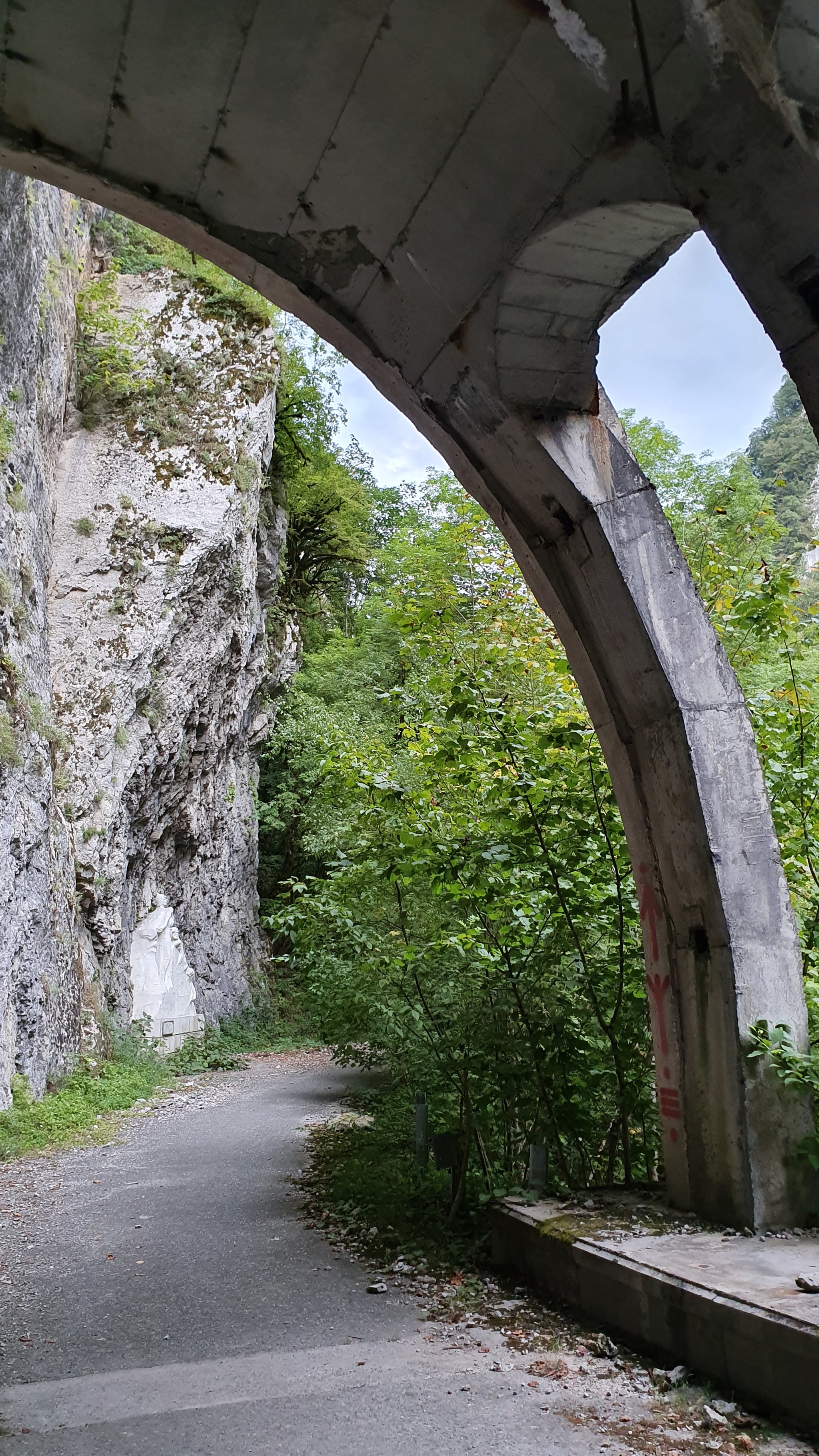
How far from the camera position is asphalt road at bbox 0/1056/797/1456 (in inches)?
122

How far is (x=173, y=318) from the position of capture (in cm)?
1739

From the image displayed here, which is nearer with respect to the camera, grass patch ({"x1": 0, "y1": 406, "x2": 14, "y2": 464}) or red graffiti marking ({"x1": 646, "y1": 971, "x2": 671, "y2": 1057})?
red graffiti marking ({"x1": 646, "y1": 971, "x2": 671, "y2": 1057})

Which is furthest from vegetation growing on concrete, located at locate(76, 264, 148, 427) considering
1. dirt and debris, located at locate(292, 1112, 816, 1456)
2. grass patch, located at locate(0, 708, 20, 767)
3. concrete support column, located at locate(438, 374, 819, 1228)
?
dirt and debris, located at locate(292, 1112, 816, 1456)

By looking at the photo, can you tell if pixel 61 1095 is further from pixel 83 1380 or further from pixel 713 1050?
pixel 713 1050

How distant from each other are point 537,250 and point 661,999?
330 centimetres

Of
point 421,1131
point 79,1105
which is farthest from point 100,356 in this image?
point 421,1131

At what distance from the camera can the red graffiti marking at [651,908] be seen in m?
4.44

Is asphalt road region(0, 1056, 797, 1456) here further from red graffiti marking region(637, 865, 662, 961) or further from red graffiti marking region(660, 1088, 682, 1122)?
red graffiti marking region(637, 865, 662, 961)

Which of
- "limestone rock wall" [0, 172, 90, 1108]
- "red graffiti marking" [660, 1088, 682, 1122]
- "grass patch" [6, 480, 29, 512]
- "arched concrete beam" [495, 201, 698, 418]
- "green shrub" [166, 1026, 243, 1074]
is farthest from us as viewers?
"green shrub" [166, 1026, 243, 1074]

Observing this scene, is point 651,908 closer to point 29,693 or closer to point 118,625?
point 29,693

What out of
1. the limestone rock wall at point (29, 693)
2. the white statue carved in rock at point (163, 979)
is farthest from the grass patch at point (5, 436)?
the white statue carved in rock at point (163, 979)

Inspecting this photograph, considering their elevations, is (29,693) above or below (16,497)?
below

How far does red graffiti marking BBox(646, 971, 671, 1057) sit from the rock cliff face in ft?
24.8

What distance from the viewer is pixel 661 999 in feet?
14.5
